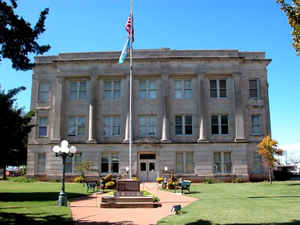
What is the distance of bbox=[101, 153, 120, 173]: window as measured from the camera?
108 ft

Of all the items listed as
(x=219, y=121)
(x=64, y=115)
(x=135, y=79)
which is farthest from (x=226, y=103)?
(x=64, y=115)

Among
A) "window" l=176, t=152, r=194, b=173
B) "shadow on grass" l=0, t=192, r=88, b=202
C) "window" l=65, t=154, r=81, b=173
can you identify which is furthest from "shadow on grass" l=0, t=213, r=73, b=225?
"window" l=176, t=152, r=194, b=173

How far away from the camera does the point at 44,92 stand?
3553cm

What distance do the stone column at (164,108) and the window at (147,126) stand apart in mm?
1175

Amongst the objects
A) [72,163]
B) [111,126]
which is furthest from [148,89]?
[72,163]

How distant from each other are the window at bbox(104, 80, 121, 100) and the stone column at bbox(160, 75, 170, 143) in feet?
16.9

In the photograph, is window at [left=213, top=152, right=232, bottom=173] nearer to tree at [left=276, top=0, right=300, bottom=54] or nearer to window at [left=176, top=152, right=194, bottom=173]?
window at [left=176, top=152, right=194, bottom=173]

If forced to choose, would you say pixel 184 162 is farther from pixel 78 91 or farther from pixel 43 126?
pixel 43 126

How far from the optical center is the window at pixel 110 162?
3284cm

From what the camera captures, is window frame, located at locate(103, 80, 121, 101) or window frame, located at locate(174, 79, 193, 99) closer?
window frame, located at locate(174, 79, 193, 99)

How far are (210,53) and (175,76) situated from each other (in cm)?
484

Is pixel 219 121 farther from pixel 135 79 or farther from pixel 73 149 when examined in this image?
pixel 73 149

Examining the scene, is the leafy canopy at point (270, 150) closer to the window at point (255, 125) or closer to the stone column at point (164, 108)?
the window at point (255, 125)

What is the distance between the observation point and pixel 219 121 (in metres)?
33.4
